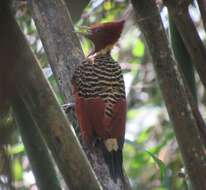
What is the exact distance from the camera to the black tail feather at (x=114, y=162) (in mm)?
1763

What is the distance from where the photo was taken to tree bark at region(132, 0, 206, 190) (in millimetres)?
1418

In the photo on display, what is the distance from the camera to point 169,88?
1466mm

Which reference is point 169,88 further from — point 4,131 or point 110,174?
point 4,131

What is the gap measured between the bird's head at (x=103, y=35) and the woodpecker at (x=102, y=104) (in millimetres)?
12

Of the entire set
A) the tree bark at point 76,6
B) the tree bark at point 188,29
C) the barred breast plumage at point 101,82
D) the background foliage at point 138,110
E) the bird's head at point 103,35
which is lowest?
the background foliage at point 138,110

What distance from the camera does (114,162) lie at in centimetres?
198

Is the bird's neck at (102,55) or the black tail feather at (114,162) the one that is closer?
the black tail feather at (114,162)

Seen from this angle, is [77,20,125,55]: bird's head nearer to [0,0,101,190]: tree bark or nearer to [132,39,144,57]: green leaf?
[132,39,144,57]: green leaf

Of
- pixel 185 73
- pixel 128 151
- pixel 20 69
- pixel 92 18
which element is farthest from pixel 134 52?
pixel 20 69

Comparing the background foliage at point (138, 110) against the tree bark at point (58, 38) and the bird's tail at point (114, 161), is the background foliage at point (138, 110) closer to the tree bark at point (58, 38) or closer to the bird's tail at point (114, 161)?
the tree bark at point (58, 38)

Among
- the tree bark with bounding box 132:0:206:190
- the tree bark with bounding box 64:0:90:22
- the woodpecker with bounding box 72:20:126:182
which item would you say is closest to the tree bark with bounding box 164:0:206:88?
the tree bark with bounding box 132:0:206:190

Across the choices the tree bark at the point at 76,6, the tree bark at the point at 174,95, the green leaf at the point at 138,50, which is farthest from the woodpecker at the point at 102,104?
the green leaf at the point at 138,50

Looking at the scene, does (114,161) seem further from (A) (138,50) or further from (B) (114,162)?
(A) (138,50)

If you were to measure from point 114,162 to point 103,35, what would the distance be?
1.06 metres
